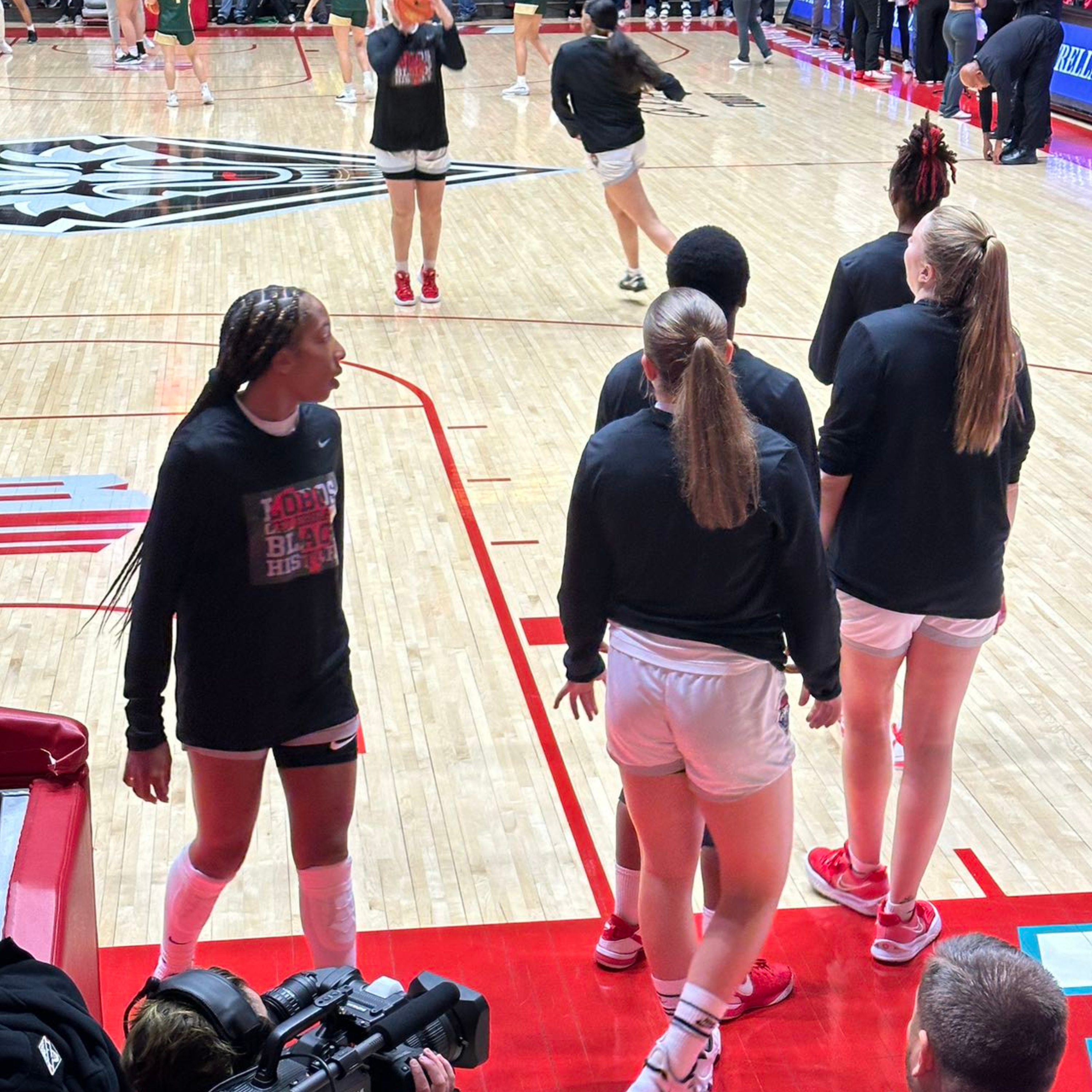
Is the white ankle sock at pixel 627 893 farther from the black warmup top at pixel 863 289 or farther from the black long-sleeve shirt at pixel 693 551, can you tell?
the black warmup top at pixel 863 289

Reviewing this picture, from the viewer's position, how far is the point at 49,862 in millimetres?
2467

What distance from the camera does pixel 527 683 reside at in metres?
4.43

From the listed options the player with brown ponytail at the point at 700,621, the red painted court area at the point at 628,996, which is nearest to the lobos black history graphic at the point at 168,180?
the red painted court area at the point at 628,996

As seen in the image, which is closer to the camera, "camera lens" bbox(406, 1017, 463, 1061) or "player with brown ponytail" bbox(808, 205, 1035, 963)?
"camera lens" bbox(406, 1017, 463, 1061)

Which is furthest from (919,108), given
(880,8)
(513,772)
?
(513,772)

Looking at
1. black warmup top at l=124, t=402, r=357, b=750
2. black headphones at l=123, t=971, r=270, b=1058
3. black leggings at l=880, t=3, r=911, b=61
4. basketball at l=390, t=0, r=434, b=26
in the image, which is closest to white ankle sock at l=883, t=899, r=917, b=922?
black warmup top at l=124, t=402, r=357, b=750

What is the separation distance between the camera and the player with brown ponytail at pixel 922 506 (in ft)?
9.12

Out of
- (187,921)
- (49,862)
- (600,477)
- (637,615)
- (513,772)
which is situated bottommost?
(513,772)

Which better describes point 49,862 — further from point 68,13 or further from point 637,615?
point 68,13

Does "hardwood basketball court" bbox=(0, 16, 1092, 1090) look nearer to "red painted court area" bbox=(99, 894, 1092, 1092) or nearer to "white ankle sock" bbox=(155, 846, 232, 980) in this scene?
"red painted court area" bbox=(99, 894, 1092, 1092)

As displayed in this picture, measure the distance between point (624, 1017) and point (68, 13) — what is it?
19.2 meters

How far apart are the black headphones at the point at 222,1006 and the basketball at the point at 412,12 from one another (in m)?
6.15

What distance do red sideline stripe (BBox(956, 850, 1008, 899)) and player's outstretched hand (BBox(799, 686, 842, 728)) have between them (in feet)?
3.23

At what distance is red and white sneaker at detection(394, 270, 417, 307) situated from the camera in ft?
26.0
